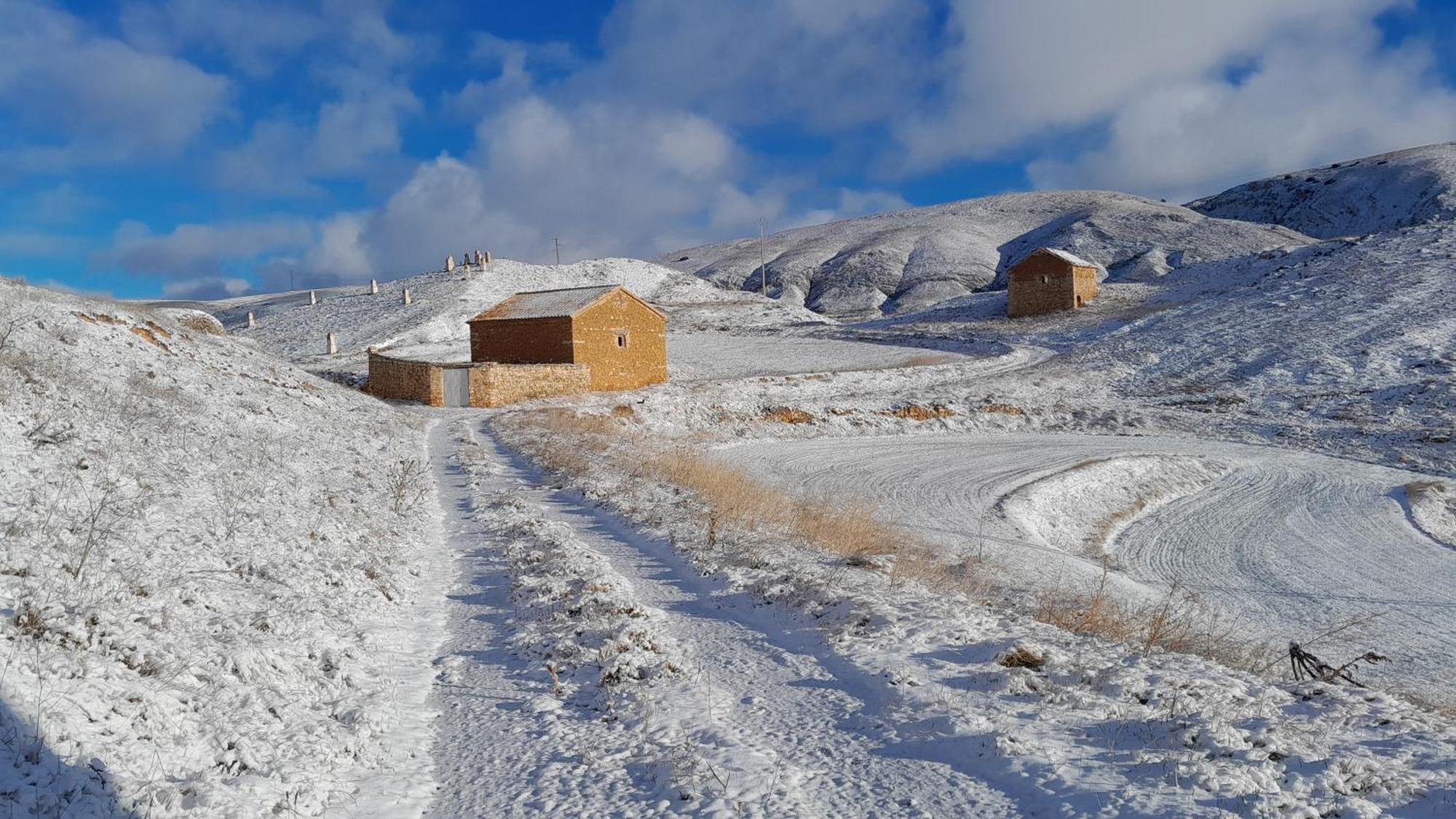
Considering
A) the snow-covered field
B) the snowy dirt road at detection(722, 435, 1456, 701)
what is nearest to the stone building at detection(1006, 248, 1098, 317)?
the snow-covered field

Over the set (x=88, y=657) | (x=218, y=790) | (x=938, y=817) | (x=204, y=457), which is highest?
(x=204, y=457)

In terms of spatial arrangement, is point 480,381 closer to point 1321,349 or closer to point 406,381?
point 406,381

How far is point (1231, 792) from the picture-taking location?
4.81 m

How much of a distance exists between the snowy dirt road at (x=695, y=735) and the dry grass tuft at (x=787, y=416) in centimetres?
2415

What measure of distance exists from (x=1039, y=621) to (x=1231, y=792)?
152 inches

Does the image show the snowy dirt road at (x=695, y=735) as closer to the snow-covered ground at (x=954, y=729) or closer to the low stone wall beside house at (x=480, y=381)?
the snow-covered ground at (x=954, y=729)

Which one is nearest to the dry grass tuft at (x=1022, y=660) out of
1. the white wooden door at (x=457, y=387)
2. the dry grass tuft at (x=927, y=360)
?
the white wooden door at (x=457, y=387)

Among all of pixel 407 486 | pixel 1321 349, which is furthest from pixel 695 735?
pixel 1321 349

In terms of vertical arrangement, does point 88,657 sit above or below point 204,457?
below

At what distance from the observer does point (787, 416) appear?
3388cm

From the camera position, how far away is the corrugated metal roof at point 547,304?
43.5 metres

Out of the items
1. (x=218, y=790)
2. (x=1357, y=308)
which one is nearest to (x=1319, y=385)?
(x=1357, y=308)

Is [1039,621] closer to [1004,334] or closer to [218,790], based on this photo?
[218,790]

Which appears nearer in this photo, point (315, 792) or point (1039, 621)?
point (315, 792)
